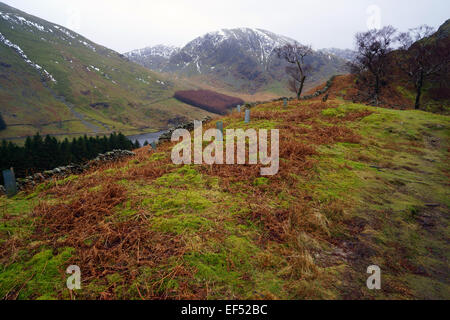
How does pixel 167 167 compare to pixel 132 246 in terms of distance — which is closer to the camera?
pixel 132 246

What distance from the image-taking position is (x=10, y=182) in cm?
541

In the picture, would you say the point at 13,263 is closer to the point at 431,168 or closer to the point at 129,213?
the point at 129,213

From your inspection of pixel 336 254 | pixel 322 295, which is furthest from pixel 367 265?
pixel 322 295

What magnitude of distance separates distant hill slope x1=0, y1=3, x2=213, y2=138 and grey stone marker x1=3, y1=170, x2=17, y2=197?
116 meters

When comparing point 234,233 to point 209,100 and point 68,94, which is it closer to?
point 209,100

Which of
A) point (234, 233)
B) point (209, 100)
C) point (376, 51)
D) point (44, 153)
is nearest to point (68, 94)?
point (209, 100)

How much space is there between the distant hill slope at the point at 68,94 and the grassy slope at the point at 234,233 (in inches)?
4691

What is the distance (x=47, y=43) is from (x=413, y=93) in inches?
10817

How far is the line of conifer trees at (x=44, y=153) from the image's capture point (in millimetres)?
33250

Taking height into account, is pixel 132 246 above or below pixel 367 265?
above

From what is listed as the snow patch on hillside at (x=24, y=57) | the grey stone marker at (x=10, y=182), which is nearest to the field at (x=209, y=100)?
the snow patch on hillside at (x=24, y=57)

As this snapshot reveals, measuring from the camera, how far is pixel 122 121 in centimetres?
13262

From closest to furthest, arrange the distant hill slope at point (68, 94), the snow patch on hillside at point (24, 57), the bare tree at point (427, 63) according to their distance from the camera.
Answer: the bare tree at point (427, 63) < the distant hill slope at point (68, 94) < the snow patch on hillside at point (24, 57)

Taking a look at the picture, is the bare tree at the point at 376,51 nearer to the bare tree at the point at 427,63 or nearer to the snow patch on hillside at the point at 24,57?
the bare tree at the point at 427,63
